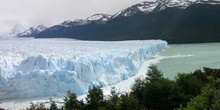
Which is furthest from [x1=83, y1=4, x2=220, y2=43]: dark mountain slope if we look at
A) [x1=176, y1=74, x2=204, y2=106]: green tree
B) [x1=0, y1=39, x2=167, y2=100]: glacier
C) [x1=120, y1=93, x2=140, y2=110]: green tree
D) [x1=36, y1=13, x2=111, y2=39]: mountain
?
[x1=120, y1=93, x2=140, y2=110]: green tree

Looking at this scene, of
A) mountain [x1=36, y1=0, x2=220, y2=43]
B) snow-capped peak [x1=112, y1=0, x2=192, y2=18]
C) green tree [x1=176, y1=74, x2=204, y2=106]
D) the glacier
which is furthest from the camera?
snow-capped peak [x1=112, y1=0, x2=192, y2=18]


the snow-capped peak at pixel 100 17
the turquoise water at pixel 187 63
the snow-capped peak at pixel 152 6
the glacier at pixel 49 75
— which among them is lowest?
the turquoise water at pixel 187 63

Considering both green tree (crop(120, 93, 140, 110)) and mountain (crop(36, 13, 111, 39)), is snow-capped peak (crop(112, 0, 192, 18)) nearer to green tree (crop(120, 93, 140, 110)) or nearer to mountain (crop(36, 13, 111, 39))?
mountain (crop(36, 13, 111, 39))

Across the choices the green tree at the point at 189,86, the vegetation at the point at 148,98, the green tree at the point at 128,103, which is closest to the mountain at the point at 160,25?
the green tree at the point at 189,86

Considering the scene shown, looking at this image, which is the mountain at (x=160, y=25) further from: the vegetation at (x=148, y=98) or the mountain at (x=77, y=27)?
the vegetation at (x=148, y=98)

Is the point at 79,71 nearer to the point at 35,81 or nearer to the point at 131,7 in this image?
the point at 35,81

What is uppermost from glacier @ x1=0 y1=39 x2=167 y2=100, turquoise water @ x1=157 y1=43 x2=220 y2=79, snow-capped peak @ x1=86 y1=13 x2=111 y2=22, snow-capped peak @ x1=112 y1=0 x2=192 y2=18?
snow-capped peak @ x1=112 y1=0 x2=192 y2=18

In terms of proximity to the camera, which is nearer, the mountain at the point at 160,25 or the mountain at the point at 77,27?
the mountain at the point at 160,25

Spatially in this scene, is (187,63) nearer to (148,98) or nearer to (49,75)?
(49,75)

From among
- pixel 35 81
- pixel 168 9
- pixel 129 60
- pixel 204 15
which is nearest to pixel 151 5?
pixel 168 9

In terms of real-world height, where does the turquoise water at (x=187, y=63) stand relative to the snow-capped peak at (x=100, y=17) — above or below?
below
